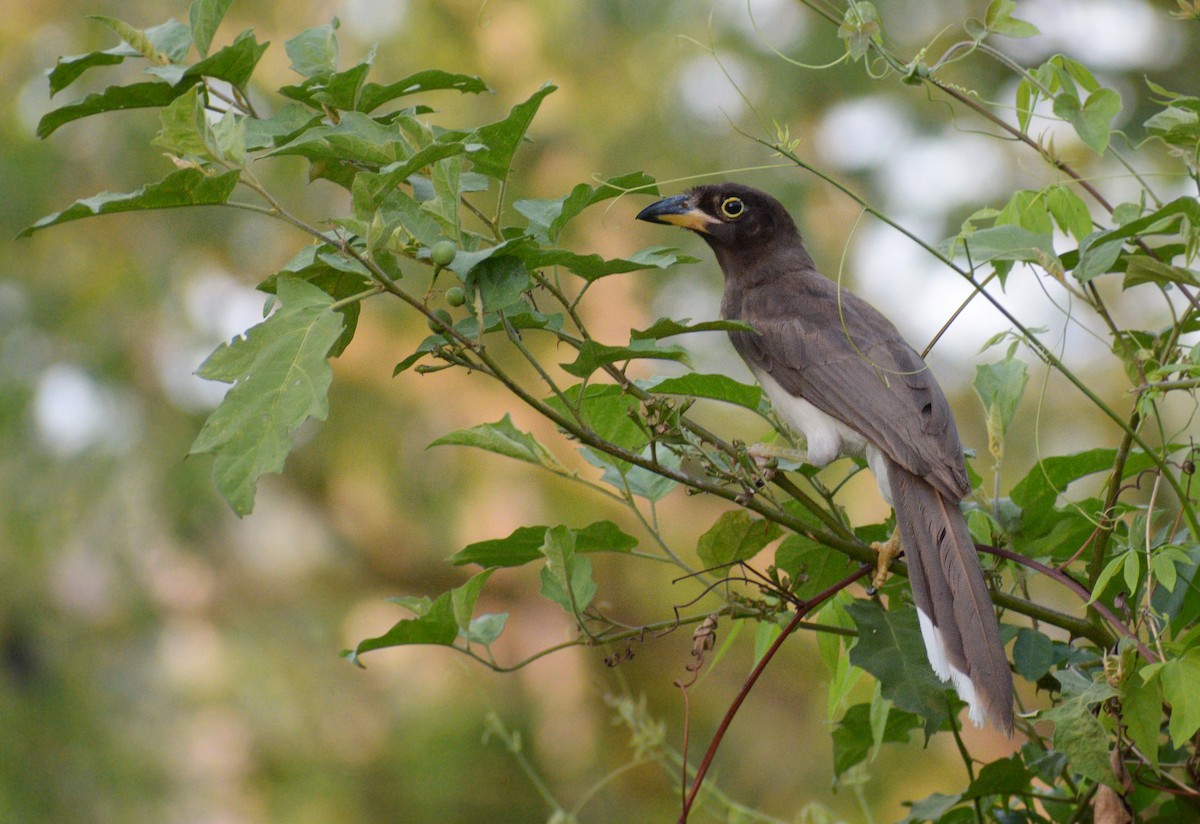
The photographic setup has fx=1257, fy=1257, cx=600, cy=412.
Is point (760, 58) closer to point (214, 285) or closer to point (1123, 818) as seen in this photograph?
point (214, 285)

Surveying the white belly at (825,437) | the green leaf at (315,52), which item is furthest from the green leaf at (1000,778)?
the green leaf at (315,52)

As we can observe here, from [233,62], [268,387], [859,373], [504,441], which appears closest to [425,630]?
[504,441]

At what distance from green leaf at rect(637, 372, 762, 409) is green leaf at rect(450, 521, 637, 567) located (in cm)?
26

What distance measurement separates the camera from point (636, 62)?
285 inches

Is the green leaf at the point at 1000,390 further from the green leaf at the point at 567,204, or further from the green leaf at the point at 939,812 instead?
the green leaf at the point at 567,204

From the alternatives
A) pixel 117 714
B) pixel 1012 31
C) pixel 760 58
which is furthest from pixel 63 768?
pixel 1012 31

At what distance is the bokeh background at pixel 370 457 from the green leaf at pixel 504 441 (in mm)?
4374

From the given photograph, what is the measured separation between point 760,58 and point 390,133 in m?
5.81

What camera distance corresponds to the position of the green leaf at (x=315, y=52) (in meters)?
2.09

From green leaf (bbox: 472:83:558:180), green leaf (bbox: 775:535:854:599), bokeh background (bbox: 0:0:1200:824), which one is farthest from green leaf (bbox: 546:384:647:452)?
bokeh background (bbox: 0:0:1200:824)

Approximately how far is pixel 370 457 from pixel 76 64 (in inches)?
211

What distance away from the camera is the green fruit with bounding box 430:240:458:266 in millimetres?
1698

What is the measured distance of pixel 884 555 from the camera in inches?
92.0

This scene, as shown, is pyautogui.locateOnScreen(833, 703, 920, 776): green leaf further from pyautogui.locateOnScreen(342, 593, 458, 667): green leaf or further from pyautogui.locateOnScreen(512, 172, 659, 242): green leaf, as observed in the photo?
pyautogui.locateOnScreen(512, 172, 659, 242): green leaf
